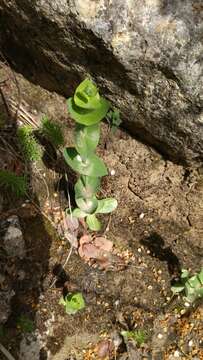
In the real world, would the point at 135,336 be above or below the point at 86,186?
below

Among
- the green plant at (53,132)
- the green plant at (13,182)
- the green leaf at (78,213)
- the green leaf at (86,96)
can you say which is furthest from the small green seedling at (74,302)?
the green leaf at (86,96)

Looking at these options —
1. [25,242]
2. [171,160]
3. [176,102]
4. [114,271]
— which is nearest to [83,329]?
[114,271]

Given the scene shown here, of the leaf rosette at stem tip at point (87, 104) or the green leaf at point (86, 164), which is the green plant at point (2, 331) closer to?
the green leaf at point (86, 164)

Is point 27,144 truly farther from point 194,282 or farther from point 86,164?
point 194,282

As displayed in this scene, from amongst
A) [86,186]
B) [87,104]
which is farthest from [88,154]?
[87,104]

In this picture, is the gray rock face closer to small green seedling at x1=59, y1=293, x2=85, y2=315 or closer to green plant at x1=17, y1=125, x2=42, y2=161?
green plant at x1=17, y1=125, x2=42, y2=161
